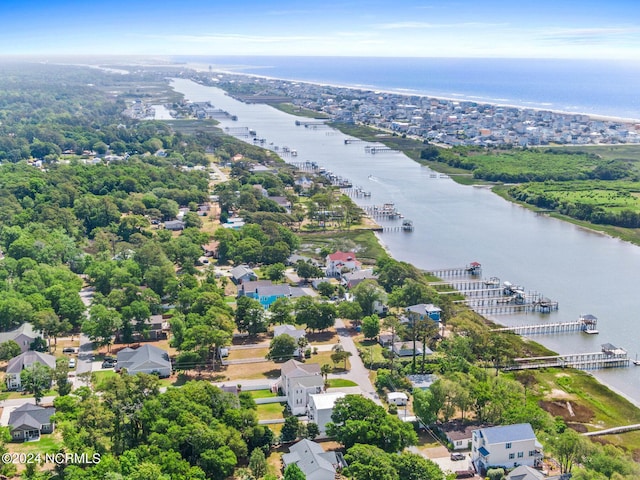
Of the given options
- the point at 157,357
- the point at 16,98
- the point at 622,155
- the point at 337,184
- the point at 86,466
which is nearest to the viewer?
the point at 86,466

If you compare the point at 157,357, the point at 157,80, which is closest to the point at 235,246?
the point at 157,357

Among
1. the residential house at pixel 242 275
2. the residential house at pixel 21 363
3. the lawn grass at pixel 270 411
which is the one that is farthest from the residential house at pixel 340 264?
the residential house at pixel 21 363

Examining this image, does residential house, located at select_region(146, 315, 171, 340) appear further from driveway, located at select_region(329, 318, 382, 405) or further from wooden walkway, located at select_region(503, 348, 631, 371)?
wooden walkway, located at select_region(503, 348, 631, 371)

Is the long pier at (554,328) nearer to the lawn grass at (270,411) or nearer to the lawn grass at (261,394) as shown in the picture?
the lawn grass at (261,394)

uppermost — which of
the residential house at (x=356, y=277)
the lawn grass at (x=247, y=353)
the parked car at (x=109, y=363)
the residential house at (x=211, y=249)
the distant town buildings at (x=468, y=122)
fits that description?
the distant town buildings at (x=468, y=122)

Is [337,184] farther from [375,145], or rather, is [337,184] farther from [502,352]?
[502,352]

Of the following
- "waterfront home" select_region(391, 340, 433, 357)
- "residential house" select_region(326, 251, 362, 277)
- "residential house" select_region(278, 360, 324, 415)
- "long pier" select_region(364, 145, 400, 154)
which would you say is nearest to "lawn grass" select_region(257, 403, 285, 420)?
Result: "residential house" select_region(278, 360, 324, 415)
